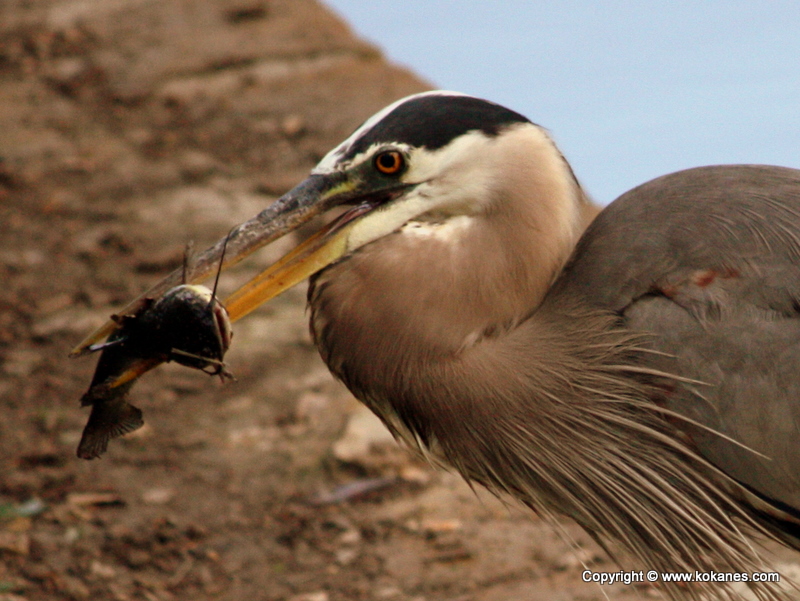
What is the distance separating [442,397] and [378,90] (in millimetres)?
4224

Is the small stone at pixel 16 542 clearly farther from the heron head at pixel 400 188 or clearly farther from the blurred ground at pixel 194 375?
the heron head at pixel 400 188

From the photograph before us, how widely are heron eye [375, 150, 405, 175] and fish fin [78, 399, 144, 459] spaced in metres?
0.78

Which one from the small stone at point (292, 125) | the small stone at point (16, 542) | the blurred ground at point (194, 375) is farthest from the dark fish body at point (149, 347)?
the small stone at point (292, 125)

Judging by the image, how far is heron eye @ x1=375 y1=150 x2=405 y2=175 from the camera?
238 cm

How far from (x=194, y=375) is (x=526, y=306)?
8.00 ft

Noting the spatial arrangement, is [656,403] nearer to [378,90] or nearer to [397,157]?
[397,157]

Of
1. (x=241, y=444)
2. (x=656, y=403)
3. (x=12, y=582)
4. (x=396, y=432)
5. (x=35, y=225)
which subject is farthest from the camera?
(x=35, y=225)

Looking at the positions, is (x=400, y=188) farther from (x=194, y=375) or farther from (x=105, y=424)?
(x=194, y=375)

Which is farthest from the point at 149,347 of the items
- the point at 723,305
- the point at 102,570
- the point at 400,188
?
the point at 102,570

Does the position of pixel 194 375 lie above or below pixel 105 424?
below

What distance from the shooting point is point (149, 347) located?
227 centimetres

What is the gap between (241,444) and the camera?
4125 mm

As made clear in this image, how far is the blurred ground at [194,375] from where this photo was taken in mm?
3426

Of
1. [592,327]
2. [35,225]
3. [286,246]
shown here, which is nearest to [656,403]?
[592,327]
